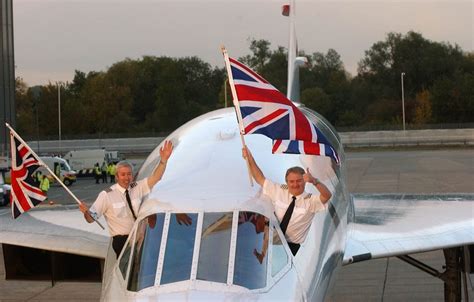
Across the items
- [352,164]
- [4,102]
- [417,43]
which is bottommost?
[352,164]

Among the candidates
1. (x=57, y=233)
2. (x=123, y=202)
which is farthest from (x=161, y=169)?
(x=57, y=233)

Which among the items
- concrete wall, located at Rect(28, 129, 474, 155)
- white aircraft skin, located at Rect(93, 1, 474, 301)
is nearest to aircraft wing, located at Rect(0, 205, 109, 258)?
white aircraft skin, located at Rect(93, 1, 474, 301)

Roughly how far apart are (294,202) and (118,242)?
6.54 feet

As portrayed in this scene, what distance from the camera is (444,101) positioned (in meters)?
117

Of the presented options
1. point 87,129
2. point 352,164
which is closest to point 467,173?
point 352,164

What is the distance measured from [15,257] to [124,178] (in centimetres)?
412

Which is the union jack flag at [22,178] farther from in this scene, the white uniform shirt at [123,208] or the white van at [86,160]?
the white van at [86,160]

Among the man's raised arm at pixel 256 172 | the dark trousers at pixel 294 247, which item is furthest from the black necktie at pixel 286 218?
the man's raised arm at pixel 256 172

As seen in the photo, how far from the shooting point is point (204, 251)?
773cm

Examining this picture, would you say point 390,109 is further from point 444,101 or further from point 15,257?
point 15,257

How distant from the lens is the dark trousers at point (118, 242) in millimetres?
9205

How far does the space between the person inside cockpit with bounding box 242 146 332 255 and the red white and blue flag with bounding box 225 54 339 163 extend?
288mm

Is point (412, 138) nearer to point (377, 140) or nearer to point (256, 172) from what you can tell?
point (377, 140)

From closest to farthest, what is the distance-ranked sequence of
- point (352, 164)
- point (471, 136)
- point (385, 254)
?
point (385, 254), point (352, 164), point (471, 136)
